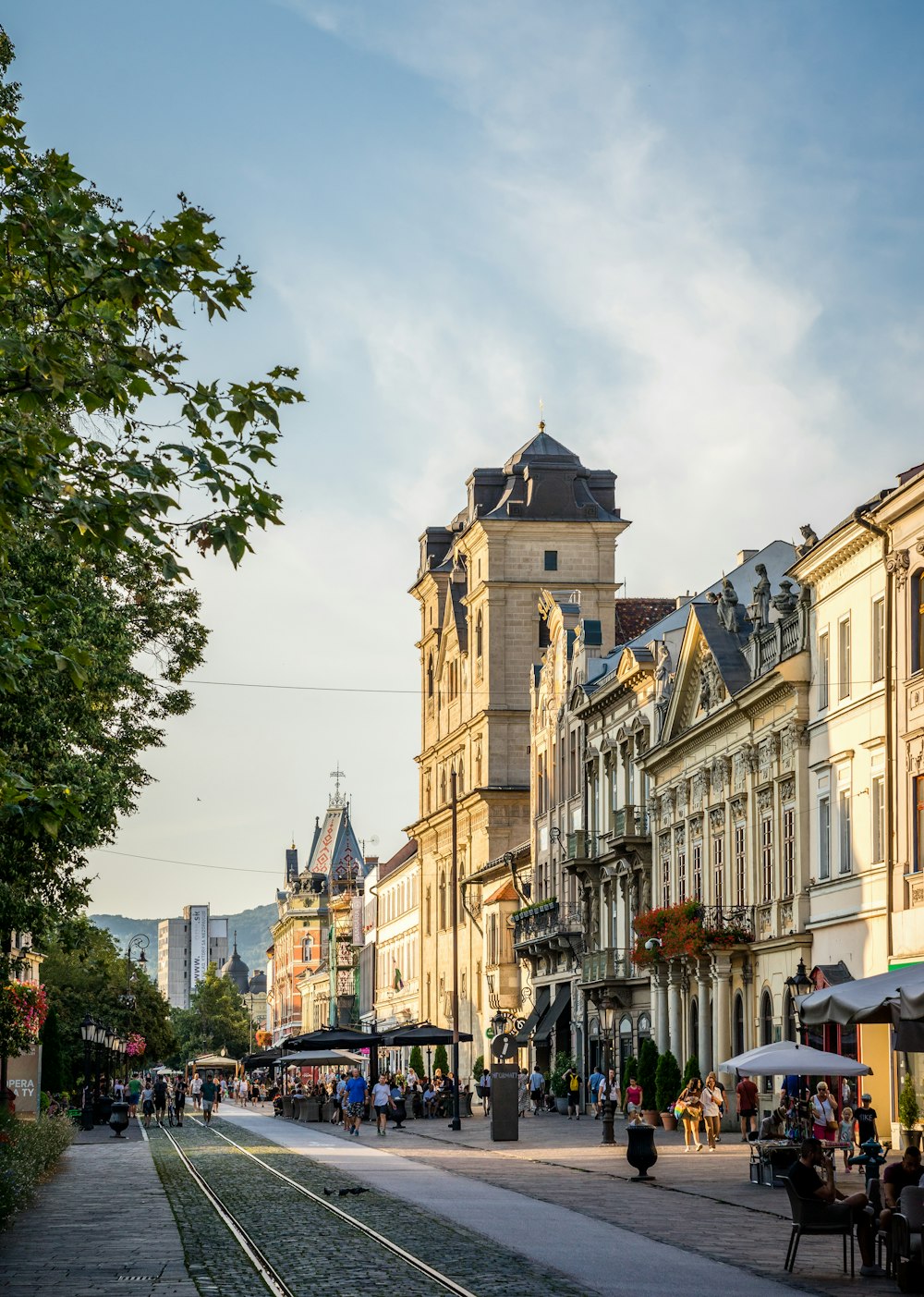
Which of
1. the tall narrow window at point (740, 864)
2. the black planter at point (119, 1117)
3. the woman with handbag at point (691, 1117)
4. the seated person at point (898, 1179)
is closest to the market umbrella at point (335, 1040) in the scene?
the black planter at point (119, 1117)

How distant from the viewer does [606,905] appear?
68.2 metres

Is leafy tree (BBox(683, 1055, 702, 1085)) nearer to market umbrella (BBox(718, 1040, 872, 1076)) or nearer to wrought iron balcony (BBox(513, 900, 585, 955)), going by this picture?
wrought iron balcony (BBox(513, 900, 585, 955))

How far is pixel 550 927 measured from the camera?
76438 millimetres

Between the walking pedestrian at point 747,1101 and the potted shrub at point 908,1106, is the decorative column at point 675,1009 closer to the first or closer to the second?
the walking pedestrian at point 747,1101

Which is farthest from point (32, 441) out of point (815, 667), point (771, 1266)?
point (815, 667)

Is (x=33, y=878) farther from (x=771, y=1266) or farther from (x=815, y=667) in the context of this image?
(x=815, y=667)

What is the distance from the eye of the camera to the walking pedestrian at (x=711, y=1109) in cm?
4084

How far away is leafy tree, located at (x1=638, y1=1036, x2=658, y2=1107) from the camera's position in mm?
55250

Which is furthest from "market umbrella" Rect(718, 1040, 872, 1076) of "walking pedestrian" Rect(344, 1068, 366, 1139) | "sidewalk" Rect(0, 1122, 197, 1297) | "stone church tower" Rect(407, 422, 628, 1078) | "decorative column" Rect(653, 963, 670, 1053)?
"stone church tower" Rect(407, 422, 628, 1078)

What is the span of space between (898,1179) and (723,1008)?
34.0 metres

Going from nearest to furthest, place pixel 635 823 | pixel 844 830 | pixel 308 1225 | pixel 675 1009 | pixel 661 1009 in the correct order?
pixel 308 1225, pixel 844 830, pixel 675 1009, pixel 661 1009, pixel 635 823

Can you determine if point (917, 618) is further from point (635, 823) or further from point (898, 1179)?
point (635, 823)

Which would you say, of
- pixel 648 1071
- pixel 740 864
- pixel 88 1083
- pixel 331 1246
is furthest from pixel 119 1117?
pixel 331 1246

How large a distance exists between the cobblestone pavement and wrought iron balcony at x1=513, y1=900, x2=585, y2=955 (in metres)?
39.8
